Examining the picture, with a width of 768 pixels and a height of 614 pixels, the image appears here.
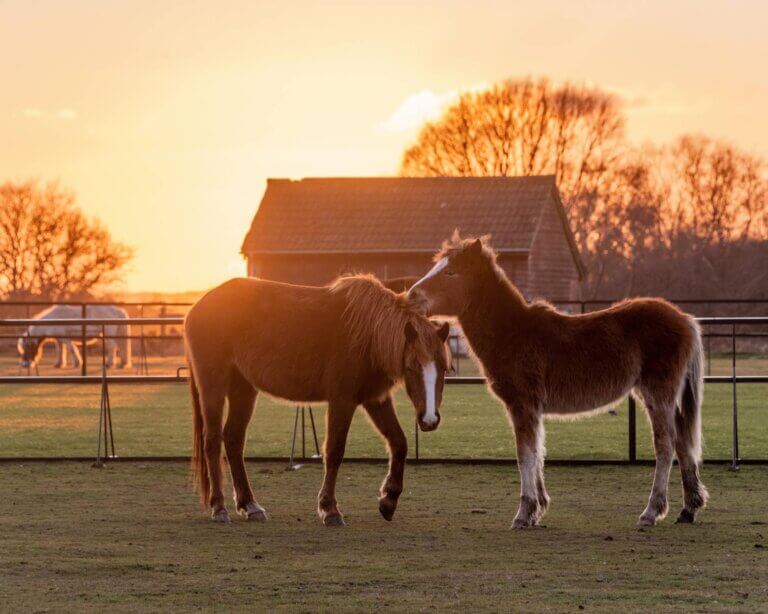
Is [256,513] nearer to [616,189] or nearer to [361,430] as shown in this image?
[361,430]

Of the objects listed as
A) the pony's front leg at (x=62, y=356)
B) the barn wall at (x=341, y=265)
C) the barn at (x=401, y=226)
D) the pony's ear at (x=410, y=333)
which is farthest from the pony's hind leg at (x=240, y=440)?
the barn wall at (x=341, y=265)

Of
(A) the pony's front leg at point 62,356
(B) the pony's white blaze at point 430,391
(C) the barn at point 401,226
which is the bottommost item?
(A) the pony's front leg at point 62,356

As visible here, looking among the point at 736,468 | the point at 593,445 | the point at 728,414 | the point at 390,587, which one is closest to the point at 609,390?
the point at 390,587

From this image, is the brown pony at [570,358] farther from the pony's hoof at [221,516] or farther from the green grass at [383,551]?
the pony's hoof at [221,516]

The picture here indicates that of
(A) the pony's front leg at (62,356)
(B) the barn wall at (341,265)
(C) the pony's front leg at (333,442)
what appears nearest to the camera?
(C) the pony's front leg at (333,442)

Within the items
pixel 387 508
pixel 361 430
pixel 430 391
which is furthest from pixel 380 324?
pixel 361 430

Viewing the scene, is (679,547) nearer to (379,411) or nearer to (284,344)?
(379,411)

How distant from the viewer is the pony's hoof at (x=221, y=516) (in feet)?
28.2

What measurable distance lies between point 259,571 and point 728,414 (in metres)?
13.3

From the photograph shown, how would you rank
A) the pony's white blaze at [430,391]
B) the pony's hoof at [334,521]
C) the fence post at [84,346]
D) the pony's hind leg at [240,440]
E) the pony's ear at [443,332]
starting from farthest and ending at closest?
the fence post at [84,346]
the pony's hind leg at [240,440]
the pony's hoof at [334,521]
the pony's ear at [443,332]
the pony's white blaze at [430,391]

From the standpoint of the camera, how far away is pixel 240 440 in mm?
9141

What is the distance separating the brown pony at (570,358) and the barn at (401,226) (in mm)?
32419

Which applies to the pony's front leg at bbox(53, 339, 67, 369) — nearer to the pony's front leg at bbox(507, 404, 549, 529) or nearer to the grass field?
the grass field

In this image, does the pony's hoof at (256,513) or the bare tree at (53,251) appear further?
the bare tree at (53,251)
